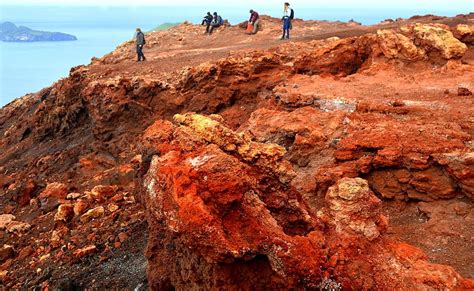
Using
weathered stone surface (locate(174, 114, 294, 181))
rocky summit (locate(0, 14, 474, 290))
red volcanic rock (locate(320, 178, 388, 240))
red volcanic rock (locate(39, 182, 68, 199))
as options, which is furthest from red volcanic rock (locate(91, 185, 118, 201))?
red volcanic rock (locate(320, 178, 388, 240))

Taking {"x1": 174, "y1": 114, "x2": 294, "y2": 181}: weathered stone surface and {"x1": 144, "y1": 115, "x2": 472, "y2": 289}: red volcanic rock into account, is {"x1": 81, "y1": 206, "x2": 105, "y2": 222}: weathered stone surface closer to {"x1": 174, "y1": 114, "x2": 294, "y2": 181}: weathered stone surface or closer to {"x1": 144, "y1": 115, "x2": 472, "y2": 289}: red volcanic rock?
{"x1": 144, "y1": 115, "x2": 472, "y2": 289}: red volcanic rock

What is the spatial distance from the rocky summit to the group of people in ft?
3.97

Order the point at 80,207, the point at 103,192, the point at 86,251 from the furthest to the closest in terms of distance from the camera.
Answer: the point at 103,192, the point at 80,207, the point at 86,251

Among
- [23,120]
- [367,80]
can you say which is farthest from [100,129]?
[367,80]

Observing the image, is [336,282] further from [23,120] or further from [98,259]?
[23,120]

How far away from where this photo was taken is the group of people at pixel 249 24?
2184cm

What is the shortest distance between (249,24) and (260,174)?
21.1m

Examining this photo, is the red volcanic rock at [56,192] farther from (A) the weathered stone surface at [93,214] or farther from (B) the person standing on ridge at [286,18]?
(B) the person standing on ridge at [286,18]

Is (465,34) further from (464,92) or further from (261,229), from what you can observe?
(261,229)

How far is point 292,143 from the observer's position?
34.7ft

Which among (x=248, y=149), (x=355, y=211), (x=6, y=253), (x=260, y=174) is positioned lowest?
(x=6, y=253)

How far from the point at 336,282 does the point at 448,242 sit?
269cm

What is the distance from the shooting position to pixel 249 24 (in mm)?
26281

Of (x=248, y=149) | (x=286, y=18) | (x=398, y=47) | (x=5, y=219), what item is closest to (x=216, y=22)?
(x=286, y=18)
